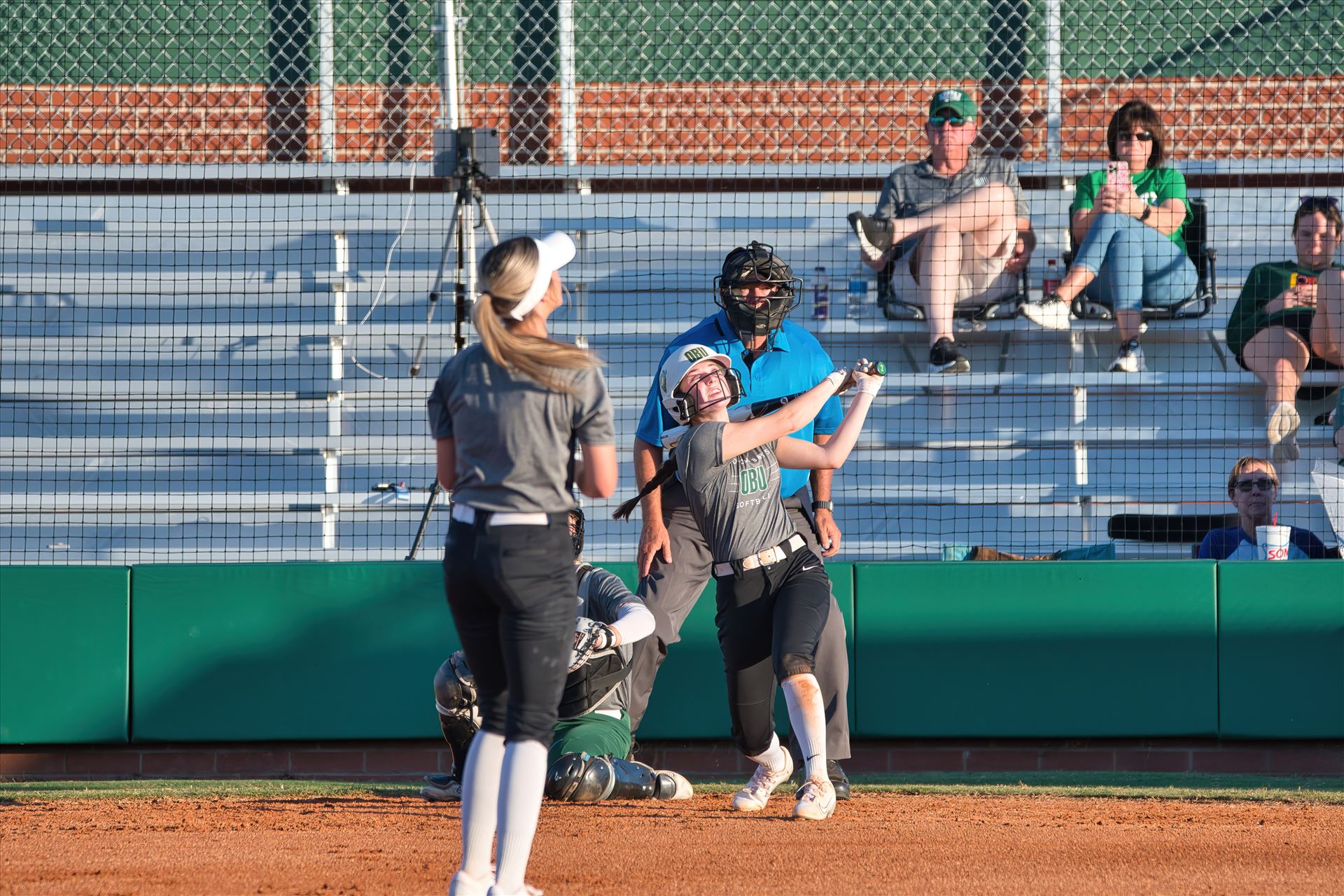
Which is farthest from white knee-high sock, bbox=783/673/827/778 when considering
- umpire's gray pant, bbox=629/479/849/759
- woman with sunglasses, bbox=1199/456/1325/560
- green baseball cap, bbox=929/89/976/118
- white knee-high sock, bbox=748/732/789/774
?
green baseball cap, bbox=929/89/976/118

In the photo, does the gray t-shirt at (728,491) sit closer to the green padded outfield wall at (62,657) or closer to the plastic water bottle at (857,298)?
the green padded outfield wall at (62,657)

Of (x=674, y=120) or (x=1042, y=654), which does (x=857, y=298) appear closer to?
(x=674, y=120)

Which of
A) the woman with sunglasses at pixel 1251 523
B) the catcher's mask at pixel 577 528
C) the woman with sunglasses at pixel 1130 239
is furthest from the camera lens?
the woman with sunglasses at pixel 1130 239

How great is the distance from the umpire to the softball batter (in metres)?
0.28

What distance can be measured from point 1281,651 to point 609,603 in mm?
3354

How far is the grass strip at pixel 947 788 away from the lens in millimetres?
5613

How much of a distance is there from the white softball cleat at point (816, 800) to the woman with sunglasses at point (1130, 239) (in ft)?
15.2

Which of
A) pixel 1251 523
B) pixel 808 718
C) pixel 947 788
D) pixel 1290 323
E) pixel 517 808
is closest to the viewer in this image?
Answer: pixel 517 808

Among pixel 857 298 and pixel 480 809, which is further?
pixel 857 298

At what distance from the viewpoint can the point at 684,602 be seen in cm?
541

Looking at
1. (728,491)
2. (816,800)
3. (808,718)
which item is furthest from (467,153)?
(816,800)

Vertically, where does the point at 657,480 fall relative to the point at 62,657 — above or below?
above

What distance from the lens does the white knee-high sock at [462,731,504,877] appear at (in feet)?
10.6

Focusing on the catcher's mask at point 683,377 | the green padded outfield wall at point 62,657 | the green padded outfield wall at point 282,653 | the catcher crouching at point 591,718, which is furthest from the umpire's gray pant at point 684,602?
the green padded outfield wall at point 62,657
